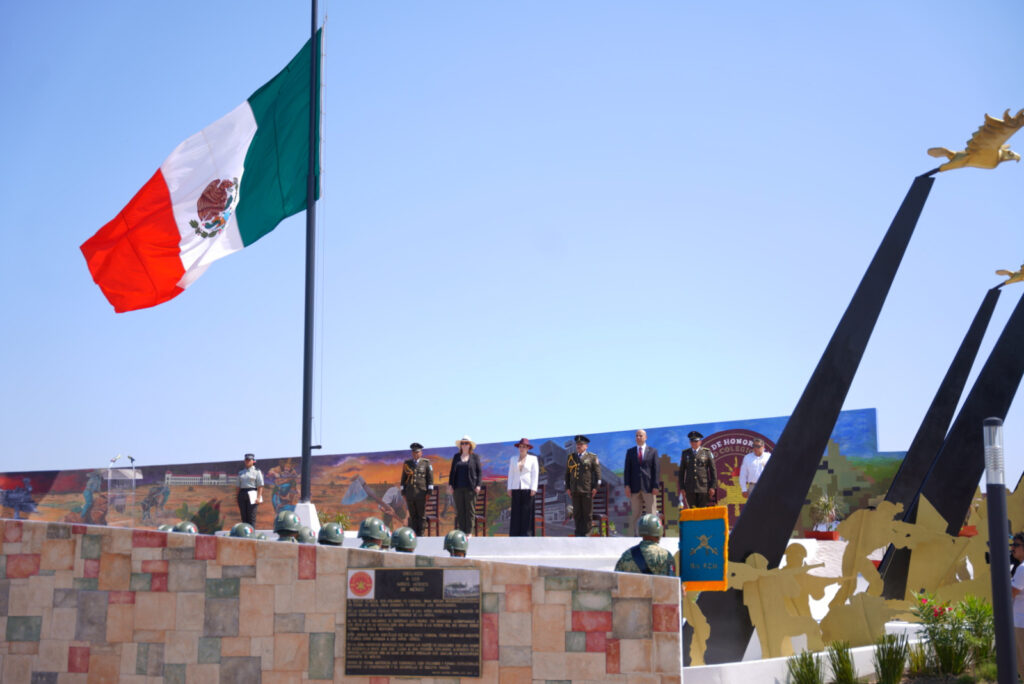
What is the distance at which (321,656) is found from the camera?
775 cm

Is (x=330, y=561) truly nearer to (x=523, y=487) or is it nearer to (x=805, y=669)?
(x=805, y=669)

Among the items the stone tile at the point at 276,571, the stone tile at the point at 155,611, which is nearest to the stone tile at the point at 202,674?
the stone tile at the point at 155,611

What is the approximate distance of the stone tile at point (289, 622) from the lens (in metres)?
7.82

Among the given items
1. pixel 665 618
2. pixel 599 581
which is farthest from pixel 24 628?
pixel 665 618

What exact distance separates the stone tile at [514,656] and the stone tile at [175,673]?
104 inches

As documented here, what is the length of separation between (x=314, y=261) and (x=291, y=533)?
6414mm

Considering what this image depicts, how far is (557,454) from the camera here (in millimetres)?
21484

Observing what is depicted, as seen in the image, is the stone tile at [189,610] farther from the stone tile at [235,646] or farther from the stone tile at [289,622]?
the stone tile at [289,622]

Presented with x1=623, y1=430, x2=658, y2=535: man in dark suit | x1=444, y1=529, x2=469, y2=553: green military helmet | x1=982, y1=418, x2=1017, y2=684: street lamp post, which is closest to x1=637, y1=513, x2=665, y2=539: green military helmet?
x1=444, y1=529, x2=469, y2=553: green military helmet

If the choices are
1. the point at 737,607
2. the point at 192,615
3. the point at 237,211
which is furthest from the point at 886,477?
the point at 192,615

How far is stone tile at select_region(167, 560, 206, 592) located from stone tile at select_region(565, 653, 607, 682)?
120 inches

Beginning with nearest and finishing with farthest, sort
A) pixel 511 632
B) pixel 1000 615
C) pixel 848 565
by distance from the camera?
pixel 1000 615, pixel 511 632, pixel 848 565

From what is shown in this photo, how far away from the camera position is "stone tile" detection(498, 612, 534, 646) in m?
7.42

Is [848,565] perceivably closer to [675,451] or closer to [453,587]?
[453,587]
